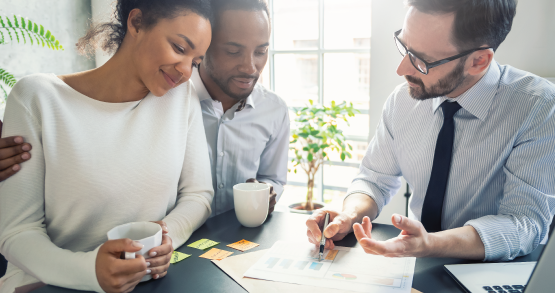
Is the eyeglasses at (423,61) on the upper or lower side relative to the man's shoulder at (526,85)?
upper

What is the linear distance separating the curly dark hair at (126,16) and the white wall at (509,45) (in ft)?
4.86

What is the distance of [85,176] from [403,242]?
2.59 feet

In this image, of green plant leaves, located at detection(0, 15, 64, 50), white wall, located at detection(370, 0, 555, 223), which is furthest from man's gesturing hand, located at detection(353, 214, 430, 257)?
green plant leaves, located at detection(0, 15, 64, 50)

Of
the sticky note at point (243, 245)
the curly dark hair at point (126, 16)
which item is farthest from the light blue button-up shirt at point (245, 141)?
the sticky note at point (243, 245)

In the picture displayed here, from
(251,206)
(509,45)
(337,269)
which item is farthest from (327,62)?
(337,269)

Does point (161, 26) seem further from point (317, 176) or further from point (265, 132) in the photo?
point (317, 176)

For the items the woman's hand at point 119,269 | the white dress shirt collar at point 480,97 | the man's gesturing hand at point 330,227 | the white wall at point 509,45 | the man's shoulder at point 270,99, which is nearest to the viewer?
the woman's hand at point 119,269

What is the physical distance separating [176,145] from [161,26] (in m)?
0.34

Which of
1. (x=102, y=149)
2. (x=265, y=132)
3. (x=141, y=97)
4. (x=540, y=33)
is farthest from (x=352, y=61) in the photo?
(x=102, y=149)

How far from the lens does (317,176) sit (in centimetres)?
317

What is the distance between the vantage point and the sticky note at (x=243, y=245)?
915 mm

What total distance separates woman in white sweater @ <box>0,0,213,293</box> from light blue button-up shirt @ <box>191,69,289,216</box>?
262mm

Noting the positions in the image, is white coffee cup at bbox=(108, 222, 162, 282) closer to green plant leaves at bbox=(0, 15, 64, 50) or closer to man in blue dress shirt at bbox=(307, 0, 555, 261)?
man in blue dress shirt at bbox=(307, 0, 555, 261)

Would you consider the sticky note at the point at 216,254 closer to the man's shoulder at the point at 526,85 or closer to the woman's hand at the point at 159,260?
the woman's hand at the point at 159,260
